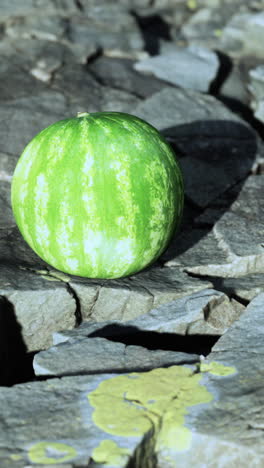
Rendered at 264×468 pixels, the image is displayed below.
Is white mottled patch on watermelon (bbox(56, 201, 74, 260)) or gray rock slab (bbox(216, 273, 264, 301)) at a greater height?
white mottled patch on watermelon (bbox(56, 201, 74, 260))

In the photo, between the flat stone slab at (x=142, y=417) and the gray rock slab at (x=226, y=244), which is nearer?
the flat stone slab at (x=142, y=417)

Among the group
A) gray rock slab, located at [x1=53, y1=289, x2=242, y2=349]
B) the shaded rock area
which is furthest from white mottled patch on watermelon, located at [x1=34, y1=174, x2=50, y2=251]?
gray rock slab, located at [x1=53, y1=289, x2=242, y2=349]

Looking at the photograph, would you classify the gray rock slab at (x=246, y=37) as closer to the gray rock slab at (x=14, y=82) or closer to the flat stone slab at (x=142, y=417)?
the gray rock slab at (x=14, y=82)

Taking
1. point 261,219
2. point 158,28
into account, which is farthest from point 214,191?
point 158,28

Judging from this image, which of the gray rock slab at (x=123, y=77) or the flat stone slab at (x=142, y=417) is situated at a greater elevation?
the gray rock slab at (x=123, y=77)

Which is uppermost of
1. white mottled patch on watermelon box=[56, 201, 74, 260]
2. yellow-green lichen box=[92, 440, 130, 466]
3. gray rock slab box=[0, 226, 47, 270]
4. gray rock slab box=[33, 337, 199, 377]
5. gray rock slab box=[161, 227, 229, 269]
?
white mottled patch on watermelon box=[56, 201, 74, 260]

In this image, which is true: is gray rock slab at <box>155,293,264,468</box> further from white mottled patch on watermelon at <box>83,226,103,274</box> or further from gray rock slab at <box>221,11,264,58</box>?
gray rock slab at <box>221,11,264,58</box>

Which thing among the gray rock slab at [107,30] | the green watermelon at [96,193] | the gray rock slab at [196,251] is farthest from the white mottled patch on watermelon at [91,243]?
the gray rock slab at [107,30]

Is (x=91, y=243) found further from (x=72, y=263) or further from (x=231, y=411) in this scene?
(x=231, y=411)
